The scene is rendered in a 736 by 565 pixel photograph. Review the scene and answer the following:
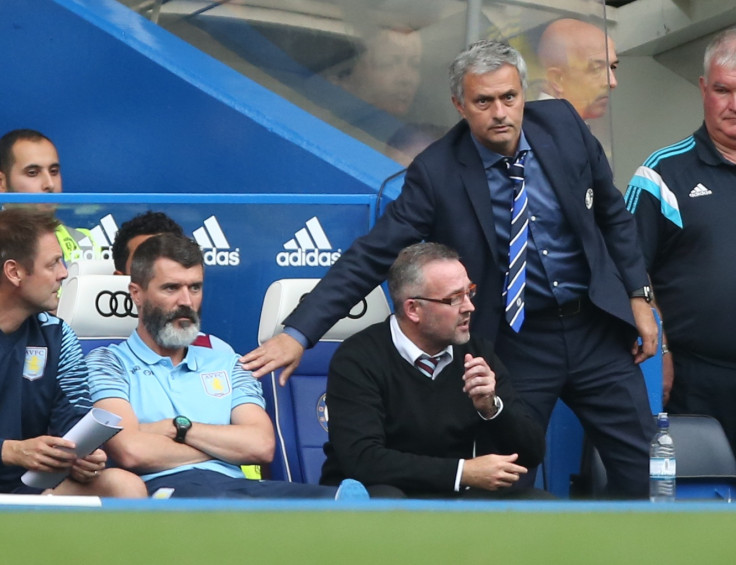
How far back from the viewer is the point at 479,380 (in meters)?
3.47

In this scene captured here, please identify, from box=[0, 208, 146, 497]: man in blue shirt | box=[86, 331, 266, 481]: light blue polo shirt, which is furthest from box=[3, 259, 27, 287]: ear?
box=[86, 331, 266, 481]: light blue polo shirt

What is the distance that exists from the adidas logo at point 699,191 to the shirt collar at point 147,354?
161cm

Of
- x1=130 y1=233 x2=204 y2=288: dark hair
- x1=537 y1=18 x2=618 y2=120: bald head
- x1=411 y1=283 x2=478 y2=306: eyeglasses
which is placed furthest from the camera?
x1=537 y1=18 x2=618 y2=120: bald head

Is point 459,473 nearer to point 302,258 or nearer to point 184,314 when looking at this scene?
point 184,314

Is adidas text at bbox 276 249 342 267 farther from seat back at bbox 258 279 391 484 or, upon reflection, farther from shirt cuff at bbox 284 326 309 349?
shirt cuff at bbox 284 326 309 349

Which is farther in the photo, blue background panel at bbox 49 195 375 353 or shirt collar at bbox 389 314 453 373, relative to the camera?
blue background panel at bbox 49 195 375 353

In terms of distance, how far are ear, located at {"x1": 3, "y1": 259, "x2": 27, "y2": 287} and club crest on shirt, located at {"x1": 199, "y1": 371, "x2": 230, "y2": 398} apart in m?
0.62

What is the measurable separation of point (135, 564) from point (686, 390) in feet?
10.4

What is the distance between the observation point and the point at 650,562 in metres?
1.46

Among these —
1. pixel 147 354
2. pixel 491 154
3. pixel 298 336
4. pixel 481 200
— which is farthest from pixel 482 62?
pixel 147 354

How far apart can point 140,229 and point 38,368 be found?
84 cm

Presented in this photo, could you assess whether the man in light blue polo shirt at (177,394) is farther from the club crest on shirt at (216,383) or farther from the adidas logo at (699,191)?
the adidas logo at (699,191)

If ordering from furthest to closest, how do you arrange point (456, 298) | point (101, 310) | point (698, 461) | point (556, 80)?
point (556, 80)
point (101, 310)
point (698, 461)
point (456, 298)

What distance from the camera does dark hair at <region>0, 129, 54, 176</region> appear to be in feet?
16.7
